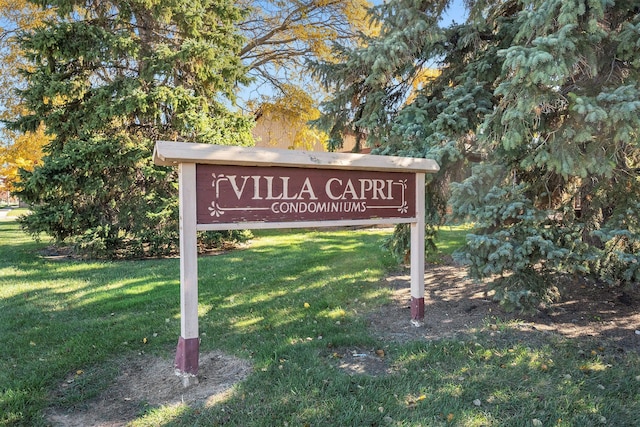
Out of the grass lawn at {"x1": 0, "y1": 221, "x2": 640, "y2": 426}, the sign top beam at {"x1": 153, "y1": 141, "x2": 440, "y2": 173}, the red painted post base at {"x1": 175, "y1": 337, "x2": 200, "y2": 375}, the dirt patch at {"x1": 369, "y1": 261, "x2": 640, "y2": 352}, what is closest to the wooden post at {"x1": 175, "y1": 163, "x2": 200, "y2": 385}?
the red painted post base at {"x1": 175, "y1": 337, "x2": 200, "y2": 375}

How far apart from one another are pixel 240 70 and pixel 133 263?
13.5 feet

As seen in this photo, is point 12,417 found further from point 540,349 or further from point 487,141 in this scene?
point 487,141

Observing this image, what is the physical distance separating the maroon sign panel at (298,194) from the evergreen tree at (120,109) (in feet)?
16.5

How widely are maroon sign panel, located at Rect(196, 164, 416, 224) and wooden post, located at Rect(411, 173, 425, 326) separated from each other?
0.21ft

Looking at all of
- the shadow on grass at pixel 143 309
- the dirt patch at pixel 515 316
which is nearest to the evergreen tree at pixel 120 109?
the shadow on grass at pixel 143 309

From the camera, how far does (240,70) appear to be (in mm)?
8164

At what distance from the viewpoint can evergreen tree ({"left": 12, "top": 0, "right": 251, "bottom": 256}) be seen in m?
7.10

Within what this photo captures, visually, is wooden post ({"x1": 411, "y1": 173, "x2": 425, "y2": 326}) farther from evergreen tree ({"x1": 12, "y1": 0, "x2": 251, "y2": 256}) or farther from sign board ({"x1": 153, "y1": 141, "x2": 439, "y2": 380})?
evergreen tree ({"x1": 12, "y1": 0, "x2": 251, "y2": 256})

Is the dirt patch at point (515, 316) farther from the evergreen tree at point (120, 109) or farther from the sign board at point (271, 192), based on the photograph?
the evergreen tree at point (120, 109)

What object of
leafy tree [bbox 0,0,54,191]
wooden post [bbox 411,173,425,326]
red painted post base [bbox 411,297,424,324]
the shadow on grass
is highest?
leafy tree [bbox 0,0,54,191]

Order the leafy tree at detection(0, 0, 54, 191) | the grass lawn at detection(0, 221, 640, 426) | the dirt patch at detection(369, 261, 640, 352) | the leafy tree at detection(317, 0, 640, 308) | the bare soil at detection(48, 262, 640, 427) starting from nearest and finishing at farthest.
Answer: the grass lawn at detection(0, 221, 640, 426)
the bare soil at detection(48, 262, 640, 427)
the leafy tree at detection(317, 0, 640, 308)
the dirt patch at detection(369, 261, 640, 352)
the leafy tree at detection(0, 0, 54, 191)

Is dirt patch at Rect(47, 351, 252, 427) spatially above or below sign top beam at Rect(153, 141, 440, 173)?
below

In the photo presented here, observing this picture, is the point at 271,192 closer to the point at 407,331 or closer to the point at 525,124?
the point at 407,331

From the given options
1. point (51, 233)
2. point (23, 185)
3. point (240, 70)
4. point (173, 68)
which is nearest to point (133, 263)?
point (51, 233)
